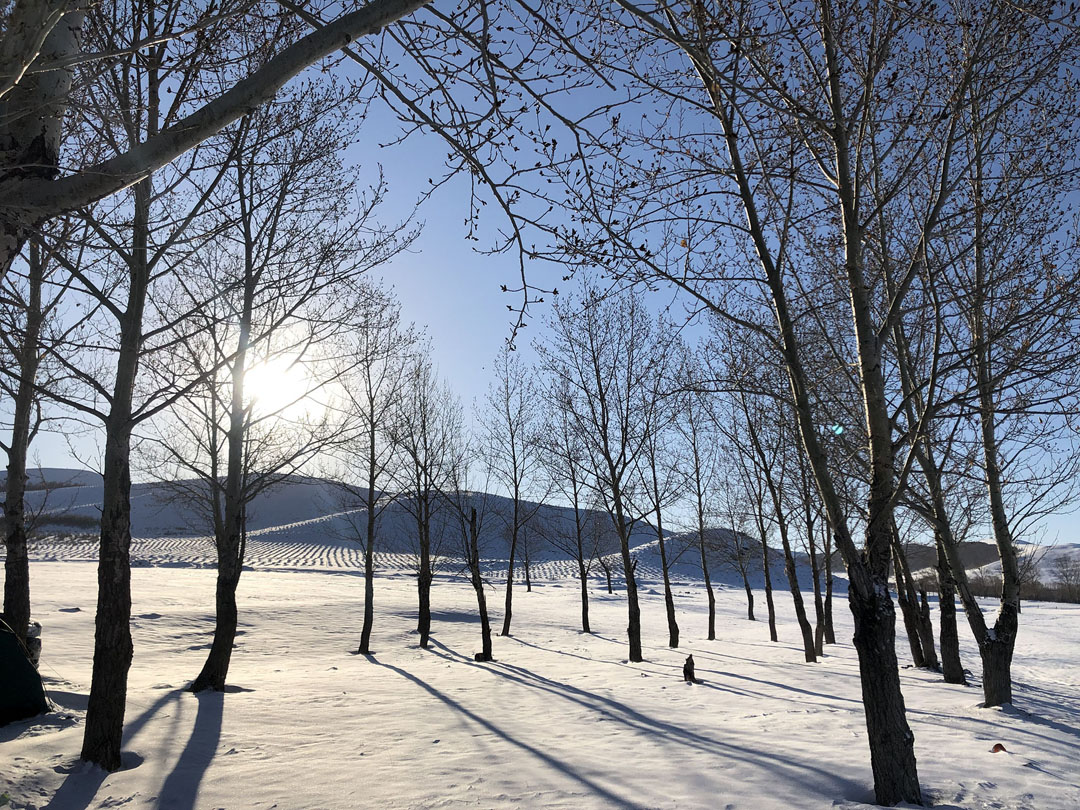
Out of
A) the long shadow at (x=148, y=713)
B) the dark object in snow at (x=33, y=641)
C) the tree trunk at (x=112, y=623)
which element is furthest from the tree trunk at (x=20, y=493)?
the tree trunk at (x=112, y=623)

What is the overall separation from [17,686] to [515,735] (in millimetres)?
5091

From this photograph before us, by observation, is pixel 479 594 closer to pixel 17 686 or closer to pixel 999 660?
pixel 17 686

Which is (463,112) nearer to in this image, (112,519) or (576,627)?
(112,519)

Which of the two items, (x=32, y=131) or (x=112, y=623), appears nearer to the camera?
(x=32, y=131)

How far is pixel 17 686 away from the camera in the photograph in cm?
660

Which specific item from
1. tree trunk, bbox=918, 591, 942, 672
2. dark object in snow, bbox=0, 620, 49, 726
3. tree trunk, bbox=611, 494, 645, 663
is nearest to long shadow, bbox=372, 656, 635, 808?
dark object in snow, bbox=0, 620, 49, 726

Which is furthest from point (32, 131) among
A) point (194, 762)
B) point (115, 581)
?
point (194, 762)

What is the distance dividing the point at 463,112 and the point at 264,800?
4.96 metres

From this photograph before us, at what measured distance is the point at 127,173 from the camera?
2.61 metres

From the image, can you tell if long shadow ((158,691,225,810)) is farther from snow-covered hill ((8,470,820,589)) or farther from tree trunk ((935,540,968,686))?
snow-covered hill ((8,470,820,589))

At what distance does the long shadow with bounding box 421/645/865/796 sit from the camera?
546 centimetres

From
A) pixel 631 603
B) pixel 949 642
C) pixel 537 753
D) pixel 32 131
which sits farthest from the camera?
pixel 631 603

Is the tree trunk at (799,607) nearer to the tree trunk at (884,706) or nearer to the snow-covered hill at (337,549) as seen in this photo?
the snow-covered hill at (337,549)

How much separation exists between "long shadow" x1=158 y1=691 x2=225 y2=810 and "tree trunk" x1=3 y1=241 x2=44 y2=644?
9.18ft
